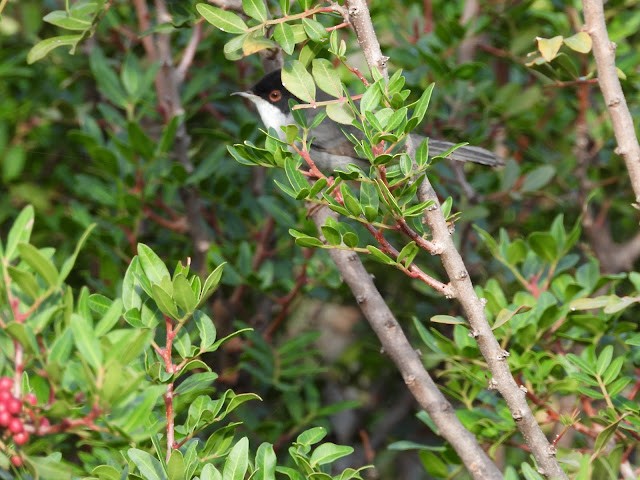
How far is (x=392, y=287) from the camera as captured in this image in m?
4.36

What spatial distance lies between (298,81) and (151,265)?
0.51 m

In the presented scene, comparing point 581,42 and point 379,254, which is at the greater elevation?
point 581,42

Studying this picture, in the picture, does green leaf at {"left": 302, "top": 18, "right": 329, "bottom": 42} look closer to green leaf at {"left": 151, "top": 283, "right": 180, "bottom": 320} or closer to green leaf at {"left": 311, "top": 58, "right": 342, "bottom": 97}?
green leaf at {"left": 311, "top": 58, "right": 342, "bottom": 97}

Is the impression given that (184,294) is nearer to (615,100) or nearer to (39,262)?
(39,262)

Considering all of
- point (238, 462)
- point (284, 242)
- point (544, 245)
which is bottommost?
point (284, 242)

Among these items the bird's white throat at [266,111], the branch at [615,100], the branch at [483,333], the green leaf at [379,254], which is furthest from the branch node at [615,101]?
the bird's white throat at [266,111]

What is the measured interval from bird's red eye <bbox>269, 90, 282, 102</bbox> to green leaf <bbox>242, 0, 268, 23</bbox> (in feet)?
5.77

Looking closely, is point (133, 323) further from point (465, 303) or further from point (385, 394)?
point (385, 394)

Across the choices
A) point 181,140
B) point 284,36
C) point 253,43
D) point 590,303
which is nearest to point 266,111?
point 181,140

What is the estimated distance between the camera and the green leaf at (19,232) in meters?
1.62

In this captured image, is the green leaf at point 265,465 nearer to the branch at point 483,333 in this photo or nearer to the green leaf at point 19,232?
the branch at point 483,333

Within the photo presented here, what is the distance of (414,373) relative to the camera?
230 cm

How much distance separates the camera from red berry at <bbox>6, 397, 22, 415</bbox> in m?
1.41

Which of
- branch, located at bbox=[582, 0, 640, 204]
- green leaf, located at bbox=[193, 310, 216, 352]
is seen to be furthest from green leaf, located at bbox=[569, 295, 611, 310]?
green leaf, located at bbox=[193, 310, 216, 352]
